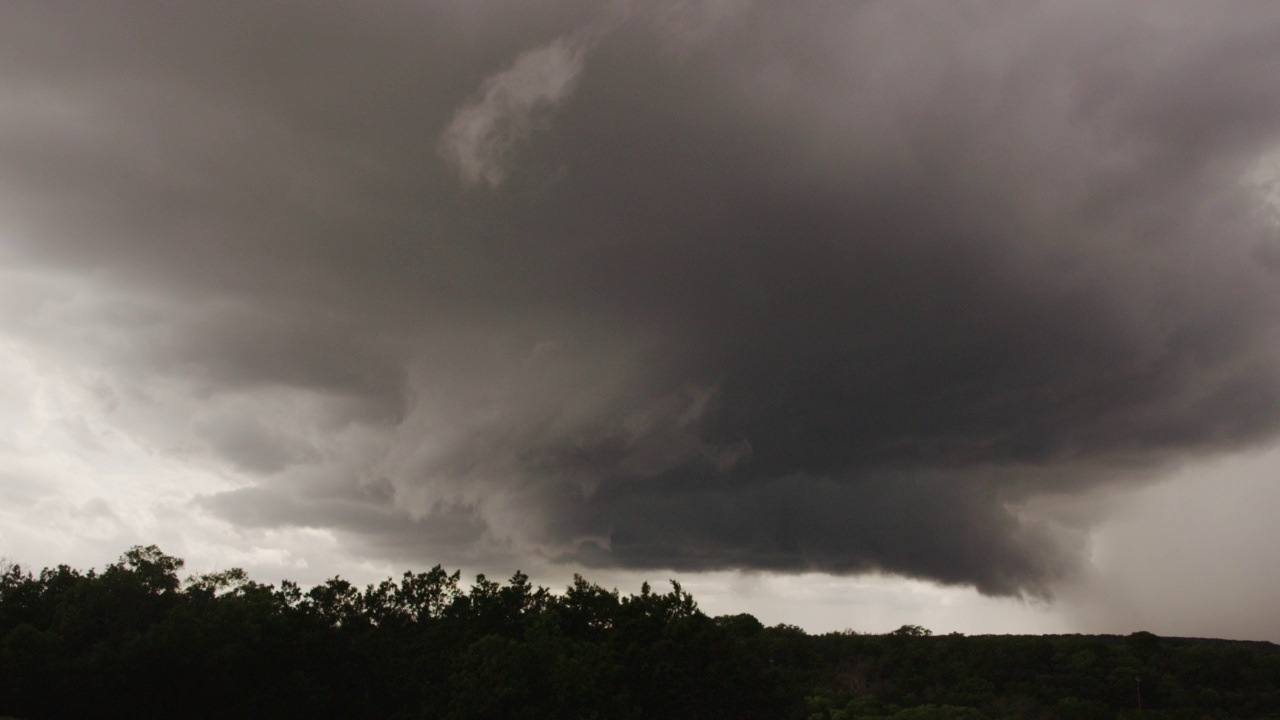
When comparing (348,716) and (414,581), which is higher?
(414,581)

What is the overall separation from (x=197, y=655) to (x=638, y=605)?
33212mm

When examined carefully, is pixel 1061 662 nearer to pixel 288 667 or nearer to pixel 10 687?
pixel 288 667

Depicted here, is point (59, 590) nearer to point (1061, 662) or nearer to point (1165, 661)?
point (1061, 662)

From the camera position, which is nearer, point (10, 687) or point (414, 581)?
point (10, 687)

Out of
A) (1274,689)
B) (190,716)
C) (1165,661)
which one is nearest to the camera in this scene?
(190,716)

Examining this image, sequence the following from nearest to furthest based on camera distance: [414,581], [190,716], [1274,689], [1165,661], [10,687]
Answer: [10,687]
[190,716]
[414,581]
[1274,689]
[1165,661]

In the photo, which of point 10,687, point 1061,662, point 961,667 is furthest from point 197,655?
point 1061,662

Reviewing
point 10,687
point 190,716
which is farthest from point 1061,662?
point 10,687

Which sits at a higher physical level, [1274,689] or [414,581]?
[414,581]

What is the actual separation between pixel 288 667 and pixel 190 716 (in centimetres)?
740

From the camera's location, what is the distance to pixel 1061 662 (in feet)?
586

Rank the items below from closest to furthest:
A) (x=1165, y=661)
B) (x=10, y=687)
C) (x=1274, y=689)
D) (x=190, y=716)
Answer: (x=10, y=687) < (x=190, y=716) < (x=1274, y=689) < (x=1165, y=661)

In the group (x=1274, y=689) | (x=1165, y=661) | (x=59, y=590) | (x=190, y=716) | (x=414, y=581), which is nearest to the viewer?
(x=190, y=716)

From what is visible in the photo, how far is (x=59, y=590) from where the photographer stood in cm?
7425
